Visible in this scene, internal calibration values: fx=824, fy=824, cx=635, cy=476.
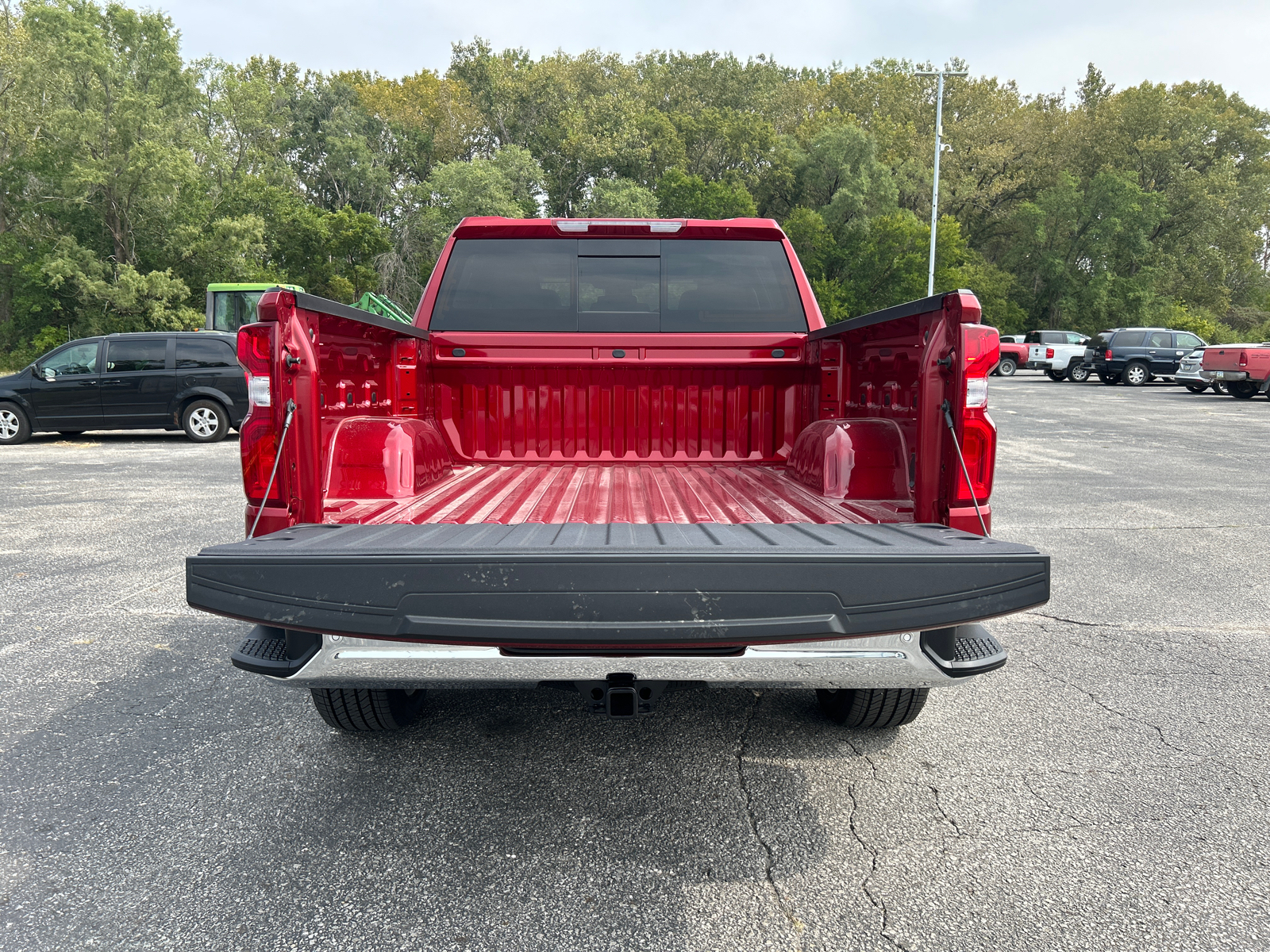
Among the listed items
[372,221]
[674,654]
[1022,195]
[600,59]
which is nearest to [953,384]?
[674,654]

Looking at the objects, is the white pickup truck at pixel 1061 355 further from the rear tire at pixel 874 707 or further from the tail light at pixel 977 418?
the tail light at pixel 977 418

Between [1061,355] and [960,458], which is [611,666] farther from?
[1061,355]

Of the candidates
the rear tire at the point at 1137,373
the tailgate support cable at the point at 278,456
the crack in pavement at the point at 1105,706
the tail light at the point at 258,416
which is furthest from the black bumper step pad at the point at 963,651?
the rear tire at the point at 1137,373

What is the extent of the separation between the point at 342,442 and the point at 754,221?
2.65m

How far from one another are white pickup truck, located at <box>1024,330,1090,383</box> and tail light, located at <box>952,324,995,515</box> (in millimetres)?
33120

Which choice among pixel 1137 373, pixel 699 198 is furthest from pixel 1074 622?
pixel 699 198

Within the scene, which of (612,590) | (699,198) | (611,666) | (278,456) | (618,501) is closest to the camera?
(612,590)

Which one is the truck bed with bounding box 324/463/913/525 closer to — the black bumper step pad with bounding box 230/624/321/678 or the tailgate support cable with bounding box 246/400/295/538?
the tailgate support cable with bounding box 246/400/295/538

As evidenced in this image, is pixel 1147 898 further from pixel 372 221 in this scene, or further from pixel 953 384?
pixel 372 221

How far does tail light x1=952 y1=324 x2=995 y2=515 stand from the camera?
250 cm

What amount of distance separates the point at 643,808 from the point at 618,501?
48.5 inches

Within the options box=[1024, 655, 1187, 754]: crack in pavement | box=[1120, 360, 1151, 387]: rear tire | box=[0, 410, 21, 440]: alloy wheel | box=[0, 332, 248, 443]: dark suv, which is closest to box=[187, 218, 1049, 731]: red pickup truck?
box=[1024, 655, 1187, 754]: crack in pavement

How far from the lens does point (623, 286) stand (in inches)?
175

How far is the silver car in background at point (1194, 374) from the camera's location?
24641 millimetres
